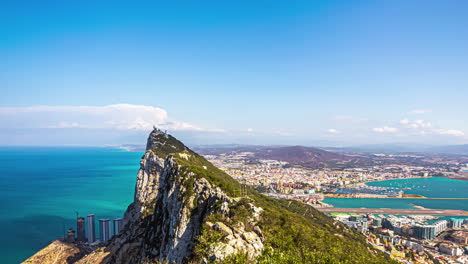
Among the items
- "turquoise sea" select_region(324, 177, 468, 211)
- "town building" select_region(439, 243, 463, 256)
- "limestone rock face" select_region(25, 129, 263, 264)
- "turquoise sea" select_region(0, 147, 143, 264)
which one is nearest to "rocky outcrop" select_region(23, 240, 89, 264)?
"turquoise sea" select_region(0, 147, 143, 264)

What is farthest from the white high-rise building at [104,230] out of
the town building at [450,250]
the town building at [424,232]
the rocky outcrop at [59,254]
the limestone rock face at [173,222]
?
the town building at [424,232]

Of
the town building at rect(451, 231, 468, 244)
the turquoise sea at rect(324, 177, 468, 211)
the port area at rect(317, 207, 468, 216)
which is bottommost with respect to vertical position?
the turquoise sea at rect(324, 177, 468, 211)

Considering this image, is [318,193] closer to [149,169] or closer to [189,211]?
[149,169]

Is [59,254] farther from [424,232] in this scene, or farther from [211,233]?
[424,232]

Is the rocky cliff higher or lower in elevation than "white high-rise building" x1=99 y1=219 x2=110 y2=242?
higher

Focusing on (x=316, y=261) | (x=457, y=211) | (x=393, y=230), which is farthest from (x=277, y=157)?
(x=316, y=261)

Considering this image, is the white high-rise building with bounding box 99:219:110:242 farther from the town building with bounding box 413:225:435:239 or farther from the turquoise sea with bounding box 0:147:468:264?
the town building with bounding box 413:225:435:239

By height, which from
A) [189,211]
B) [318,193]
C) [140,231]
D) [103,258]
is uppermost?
[189,211]
